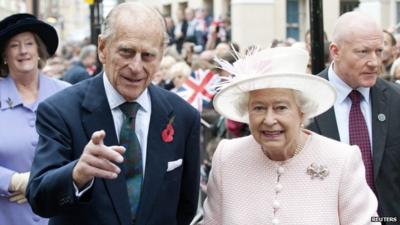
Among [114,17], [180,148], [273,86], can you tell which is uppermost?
[114,17]

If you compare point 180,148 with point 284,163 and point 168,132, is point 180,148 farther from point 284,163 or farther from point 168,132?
point 284,163

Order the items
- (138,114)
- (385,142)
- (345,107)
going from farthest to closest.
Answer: (345,107) < (385,142) < (138,114)

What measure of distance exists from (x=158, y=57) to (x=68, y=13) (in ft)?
212

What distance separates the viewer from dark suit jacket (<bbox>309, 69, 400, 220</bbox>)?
5.33 m

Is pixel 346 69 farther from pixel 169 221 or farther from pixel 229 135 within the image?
pixel 229 135

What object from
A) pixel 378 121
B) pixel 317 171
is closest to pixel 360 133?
pixel 378 121

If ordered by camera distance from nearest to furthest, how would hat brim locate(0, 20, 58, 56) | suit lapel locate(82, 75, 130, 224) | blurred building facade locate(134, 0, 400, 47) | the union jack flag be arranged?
suit lapel locate(82, 75, 130, 224) → hat brim locate(0, 20, 58, 56) → the union jack flag → blurred building facade locate(134, 0, 400, 47)

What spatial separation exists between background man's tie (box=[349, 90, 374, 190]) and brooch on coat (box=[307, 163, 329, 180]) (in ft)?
4.16

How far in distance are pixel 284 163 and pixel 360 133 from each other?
1381 mm

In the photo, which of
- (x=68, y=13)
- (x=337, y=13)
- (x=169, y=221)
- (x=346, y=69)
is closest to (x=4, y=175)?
(x=169, y=221)

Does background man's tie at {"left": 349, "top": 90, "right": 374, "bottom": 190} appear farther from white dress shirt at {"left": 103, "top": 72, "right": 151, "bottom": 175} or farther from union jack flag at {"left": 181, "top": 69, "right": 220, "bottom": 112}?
union jack flag at {"left": 181, "top": 69, "right": 220, "bottom": 112}

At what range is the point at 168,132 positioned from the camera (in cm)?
424

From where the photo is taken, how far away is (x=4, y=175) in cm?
547

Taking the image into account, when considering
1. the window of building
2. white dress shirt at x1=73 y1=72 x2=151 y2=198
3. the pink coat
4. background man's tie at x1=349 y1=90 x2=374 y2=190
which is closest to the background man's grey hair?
white dress shirt at x1=73 y1=72 x2=151 y2=198
